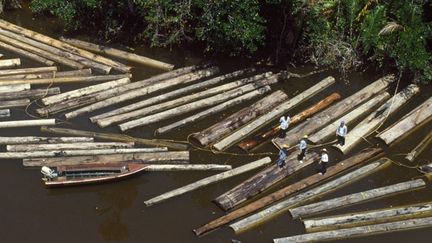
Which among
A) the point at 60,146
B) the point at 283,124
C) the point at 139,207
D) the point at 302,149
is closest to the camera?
the point at 139,207

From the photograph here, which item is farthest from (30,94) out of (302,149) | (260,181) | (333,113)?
(333,113)

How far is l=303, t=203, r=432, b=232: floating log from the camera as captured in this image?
1802 centimetres

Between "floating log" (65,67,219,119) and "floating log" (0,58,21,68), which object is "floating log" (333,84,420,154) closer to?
"floating log" (65,67,219,119)

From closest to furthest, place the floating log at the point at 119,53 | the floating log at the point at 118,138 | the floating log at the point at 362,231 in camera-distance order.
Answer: the floating log at the point at 362,231 → the floating log at the point at 118,138 → the floating log at the point at 119,53

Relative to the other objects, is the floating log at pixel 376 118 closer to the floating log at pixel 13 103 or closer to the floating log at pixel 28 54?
the floating log at pixel 13 103

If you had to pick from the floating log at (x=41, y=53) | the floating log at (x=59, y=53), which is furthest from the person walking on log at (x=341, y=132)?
the floating log at (x=41, y=53)

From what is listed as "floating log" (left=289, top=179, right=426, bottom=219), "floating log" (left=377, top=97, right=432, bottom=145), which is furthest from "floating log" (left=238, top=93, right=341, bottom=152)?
"floating log" (left=289, top=179, right=426, bottom=219)

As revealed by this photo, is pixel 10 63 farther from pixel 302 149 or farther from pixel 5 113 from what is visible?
pixel 302 149

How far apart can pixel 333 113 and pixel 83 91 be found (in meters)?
10.9

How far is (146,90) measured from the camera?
978 inches

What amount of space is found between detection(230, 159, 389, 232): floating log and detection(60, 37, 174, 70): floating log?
35.1 feet

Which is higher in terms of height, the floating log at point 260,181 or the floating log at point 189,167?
the floating log at point 189,167

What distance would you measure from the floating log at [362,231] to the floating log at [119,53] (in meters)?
12.4

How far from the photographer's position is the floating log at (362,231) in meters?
17.5
